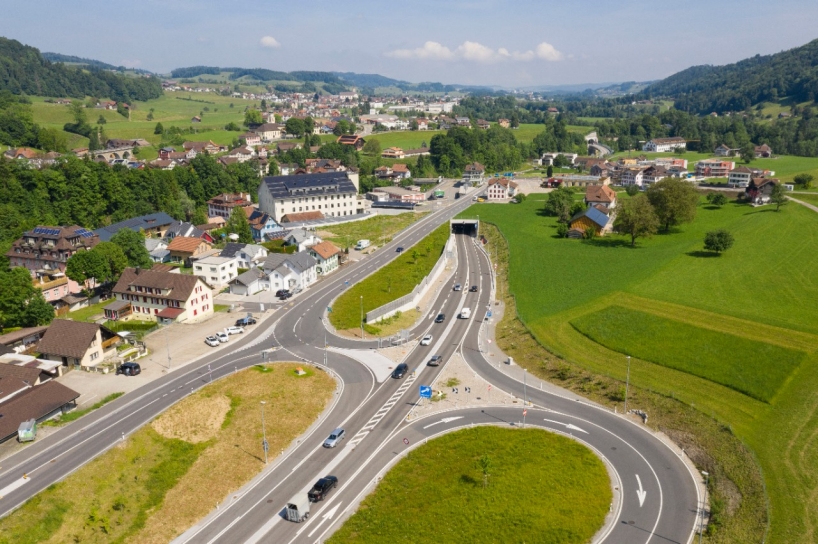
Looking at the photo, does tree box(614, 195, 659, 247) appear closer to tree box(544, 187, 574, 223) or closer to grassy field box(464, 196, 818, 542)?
grassy field box(464, 196, 818, 542)

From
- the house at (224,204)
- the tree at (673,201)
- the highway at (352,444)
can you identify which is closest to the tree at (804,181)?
the tree at (673,201)

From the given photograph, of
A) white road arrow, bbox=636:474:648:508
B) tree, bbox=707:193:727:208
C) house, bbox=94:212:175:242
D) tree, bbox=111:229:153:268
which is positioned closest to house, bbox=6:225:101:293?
tree, bbox=111:229:153:268

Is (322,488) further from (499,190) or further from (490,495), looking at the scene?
(499,190)

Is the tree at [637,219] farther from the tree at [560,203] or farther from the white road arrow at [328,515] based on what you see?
the white road arrow at [328,515]

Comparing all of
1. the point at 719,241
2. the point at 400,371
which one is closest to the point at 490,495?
the point at 400,371

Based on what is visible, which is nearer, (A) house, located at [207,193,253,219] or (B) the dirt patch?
(B) the dirt patch

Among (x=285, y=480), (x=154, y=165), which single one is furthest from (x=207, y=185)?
(x=285, y=480)
